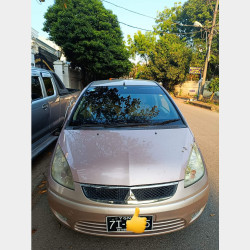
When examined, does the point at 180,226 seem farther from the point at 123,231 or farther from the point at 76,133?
the point at 76,133

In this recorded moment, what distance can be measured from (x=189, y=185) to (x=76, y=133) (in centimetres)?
128

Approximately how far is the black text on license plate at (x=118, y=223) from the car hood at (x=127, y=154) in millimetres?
275

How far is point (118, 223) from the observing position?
63.4 inches

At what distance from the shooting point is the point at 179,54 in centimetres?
2022

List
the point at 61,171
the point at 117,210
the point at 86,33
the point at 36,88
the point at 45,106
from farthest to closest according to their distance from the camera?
the point at 86,33 < the point at 45,106 < the point at 36,88 < the point at 61,171 < the point at 117,210

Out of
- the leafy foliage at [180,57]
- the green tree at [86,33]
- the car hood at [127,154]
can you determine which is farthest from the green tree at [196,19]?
the car hood at [127,154]

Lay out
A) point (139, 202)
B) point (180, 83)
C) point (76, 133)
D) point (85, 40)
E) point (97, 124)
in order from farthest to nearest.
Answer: point (180, 83)
point (85, 40)
point (97, 124)
point (76, 133)
point (139, 202)

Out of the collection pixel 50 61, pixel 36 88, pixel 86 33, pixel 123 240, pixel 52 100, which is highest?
pixel 86 33

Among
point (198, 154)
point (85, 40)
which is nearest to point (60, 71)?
point (85, 40)

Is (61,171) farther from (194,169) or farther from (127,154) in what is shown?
(194,169)

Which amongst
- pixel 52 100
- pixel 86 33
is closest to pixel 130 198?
pixel 52 100

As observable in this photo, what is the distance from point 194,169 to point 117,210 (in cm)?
80

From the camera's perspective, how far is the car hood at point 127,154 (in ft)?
5.41

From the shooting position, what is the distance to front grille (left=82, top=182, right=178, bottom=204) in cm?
160
